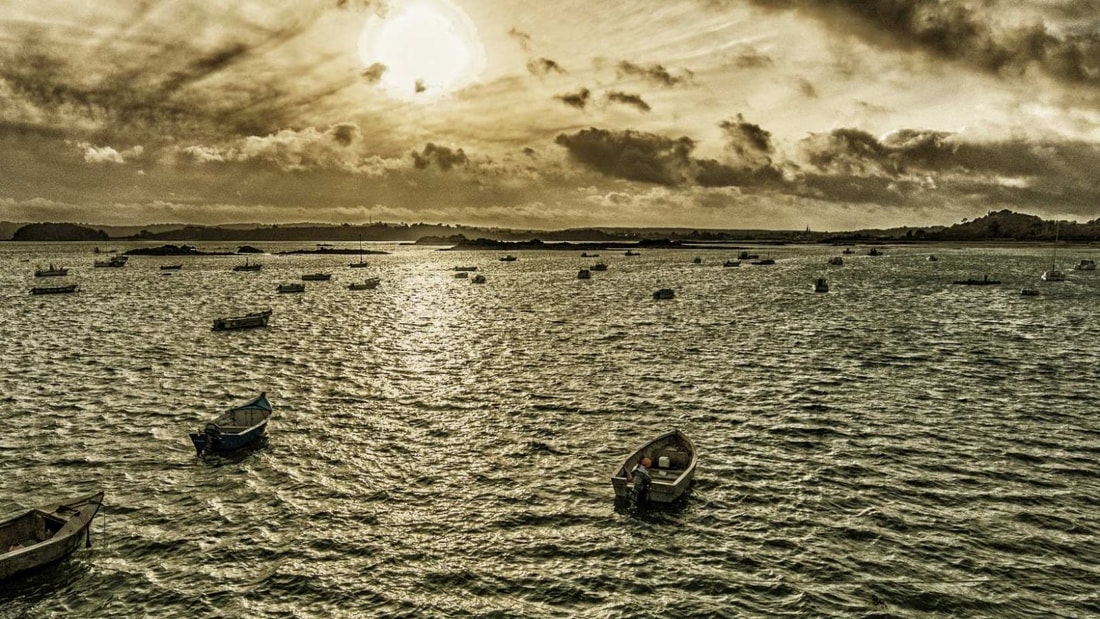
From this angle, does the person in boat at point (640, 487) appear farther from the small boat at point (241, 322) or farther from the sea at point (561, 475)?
the small boat at point (241, 322)

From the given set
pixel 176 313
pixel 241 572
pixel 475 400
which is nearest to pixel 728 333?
pixel 475 400

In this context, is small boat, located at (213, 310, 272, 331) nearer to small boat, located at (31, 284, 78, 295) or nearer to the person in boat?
the person in boat

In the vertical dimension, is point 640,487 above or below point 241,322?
Result: below

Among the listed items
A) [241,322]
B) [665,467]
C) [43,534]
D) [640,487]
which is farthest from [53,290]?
[640,487]

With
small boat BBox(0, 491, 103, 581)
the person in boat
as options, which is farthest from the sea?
the person in boat

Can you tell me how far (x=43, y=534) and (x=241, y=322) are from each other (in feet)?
201

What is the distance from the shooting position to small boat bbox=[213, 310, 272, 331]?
7894cm

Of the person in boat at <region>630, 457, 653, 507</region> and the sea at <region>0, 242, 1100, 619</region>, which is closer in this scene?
the sea at <region>0, 242, 1100, 619</region>

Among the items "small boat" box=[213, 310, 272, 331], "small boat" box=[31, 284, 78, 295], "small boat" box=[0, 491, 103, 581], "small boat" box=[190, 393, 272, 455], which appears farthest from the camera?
"small boat" box=[31, 284, 78, 295]

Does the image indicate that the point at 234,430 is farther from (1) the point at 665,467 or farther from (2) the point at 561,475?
(1) the point at 665,467

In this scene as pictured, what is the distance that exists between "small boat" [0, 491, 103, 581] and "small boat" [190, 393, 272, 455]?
329 inches

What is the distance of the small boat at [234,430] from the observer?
3312cm

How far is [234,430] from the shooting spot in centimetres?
3453

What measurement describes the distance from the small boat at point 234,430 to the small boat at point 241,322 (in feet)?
158
